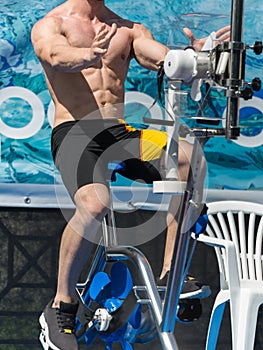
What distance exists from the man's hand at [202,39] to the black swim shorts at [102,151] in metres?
0.68

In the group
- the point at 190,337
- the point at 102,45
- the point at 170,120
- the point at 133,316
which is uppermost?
the point at 102,45

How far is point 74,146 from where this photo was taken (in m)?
3.28

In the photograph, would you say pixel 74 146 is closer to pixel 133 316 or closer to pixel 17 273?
pixel 133 316

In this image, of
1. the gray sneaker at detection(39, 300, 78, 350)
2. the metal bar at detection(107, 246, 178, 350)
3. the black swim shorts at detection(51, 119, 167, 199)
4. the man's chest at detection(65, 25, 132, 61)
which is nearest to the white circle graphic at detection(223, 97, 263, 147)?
the man's chest at detection(65, 25, 132, 61)

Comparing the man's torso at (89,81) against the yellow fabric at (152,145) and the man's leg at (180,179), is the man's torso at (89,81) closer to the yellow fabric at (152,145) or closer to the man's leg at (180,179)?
the yellow fabric at (152,145)

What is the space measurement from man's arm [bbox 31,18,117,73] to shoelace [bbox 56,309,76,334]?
0.93 meters

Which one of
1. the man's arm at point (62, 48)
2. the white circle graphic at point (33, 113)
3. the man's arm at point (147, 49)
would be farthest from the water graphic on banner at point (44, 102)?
the man's arm at point (62, 48)

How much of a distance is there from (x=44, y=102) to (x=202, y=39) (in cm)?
177

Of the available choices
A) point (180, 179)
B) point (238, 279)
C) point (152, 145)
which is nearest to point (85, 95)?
A: point (152, 145)

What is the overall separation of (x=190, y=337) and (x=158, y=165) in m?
1.55

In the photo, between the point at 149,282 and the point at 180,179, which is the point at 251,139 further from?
the point at 149,282

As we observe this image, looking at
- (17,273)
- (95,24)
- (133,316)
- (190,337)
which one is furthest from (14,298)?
(95,24)

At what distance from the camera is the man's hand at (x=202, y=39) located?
2.52 m

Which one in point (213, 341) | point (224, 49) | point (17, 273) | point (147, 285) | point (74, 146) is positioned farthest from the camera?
point (17, 273)
